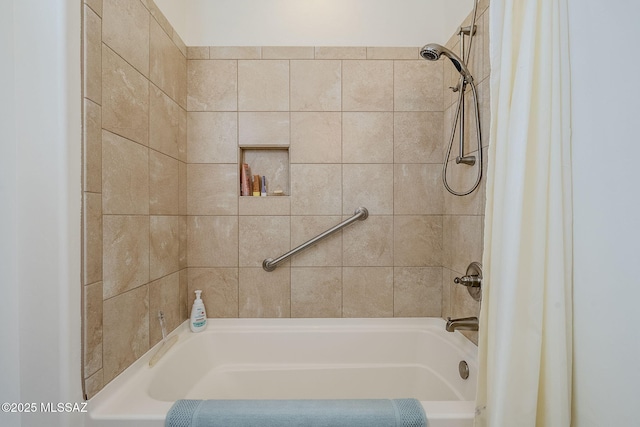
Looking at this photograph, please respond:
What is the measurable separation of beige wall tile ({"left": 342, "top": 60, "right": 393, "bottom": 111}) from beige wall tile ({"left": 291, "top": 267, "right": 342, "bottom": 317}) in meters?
0.88

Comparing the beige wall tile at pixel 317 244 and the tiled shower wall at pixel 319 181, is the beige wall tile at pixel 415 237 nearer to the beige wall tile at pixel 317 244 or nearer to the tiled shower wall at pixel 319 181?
the tiled shower wall at pixel 319 181

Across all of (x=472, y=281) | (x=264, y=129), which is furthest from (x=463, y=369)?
(x=264, y=129)

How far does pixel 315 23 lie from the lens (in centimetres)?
151

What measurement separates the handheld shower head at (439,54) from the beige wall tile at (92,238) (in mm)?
1262

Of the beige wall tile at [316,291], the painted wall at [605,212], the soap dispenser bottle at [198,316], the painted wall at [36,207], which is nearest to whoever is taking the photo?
the painted wall at [605,212]

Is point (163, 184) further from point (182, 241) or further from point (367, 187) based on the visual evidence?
point (367, 187)

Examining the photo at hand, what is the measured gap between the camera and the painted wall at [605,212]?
23.3 inches

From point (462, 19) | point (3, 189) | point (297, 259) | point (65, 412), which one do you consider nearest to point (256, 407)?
point (65, 412)

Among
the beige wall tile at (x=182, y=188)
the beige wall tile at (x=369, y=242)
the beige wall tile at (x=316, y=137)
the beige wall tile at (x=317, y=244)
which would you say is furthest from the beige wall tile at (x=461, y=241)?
the beige wall tile at (x=182, y=188)

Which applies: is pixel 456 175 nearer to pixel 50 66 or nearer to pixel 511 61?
pixel 511 61

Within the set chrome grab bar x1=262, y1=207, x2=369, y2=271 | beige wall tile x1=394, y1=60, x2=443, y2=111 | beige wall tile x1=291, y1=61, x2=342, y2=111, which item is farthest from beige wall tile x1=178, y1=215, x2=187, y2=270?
beige wall tile x1=394, y1=60, x2=443, y2=111

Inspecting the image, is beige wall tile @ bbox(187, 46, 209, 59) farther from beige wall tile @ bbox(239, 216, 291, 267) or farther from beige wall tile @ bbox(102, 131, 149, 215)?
beige wall tile @ bbox(239, 216, 291, 267)

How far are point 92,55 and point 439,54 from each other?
1.18 metres

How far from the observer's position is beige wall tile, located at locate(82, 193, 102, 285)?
80cm
